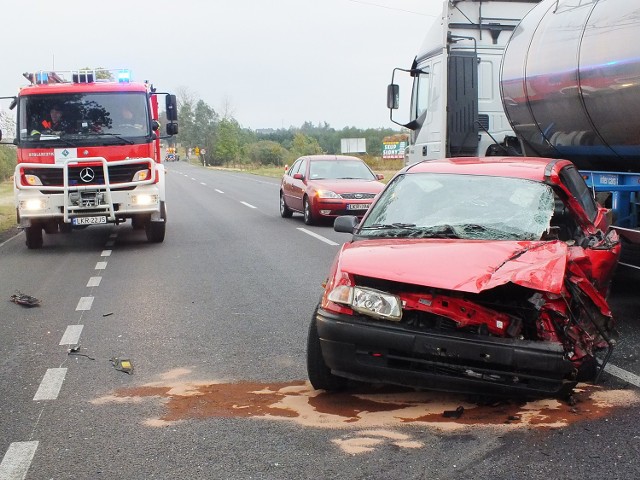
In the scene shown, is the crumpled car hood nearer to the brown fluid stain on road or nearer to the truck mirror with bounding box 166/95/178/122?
the brown fluid stain on road

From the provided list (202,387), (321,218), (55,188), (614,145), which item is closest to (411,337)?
(202,387)

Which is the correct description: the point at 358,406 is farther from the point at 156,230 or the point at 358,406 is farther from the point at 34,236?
the point at 34,236

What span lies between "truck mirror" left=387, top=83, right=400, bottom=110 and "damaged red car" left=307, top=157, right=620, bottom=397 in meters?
7.97

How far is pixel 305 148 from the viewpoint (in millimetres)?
130625

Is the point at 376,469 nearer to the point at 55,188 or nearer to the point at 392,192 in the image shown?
the point at 392,192

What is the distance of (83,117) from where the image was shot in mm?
14281

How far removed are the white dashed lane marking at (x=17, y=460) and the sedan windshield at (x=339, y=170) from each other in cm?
1464

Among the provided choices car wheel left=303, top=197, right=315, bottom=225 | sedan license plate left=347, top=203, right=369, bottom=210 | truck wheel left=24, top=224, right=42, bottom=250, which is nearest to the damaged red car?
truck wheel left=24, top=224, right=42, bottom=250

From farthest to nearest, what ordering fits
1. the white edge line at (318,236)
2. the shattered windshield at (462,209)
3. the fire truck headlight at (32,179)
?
1. the white edge line at (318,236)
2. the fire truck headlight at (32,179)
3. the shattered windshield at (462,209)

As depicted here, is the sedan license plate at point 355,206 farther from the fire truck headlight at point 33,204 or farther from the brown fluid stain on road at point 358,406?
the brown fluid stain on road at point 358,406

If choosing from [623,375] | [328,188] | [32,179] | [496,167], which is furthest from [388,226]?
[328,188]

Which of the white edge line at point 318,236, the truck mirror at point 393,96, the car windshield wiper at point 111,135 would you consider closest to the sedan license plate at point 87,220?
the car windshield wiper at point 111,135

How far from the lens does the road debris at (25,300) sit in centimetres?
916

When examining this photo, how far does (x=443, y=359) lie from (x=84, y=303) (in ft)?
18.0
